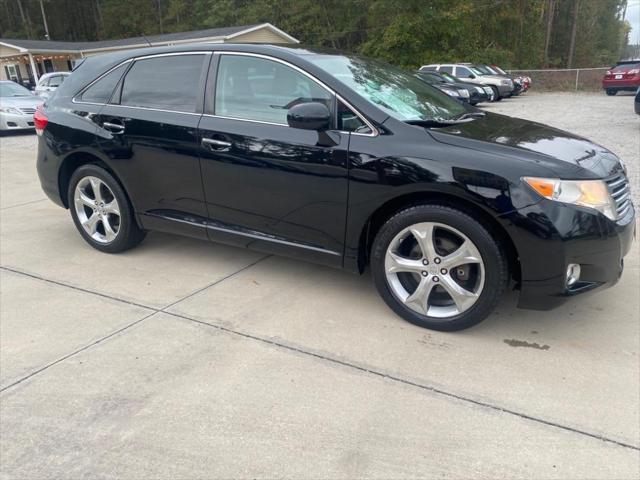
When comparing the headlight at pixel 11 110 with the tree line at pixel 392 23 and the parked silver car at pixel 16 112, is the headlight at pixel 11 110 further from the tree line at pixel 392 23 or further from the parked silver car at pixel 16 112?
the tree line at pixel 392 23

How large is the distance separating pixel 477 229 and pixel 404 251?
52cm

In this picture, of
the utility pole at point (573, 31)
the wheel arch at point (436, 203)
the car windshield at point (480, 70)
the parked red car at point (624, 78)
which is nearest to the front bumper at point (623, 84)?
the parked red car at point (624, 78)

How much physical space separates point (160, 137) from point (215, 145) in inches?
21.4

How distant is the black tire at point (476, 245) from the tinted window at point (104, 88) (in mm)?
2649

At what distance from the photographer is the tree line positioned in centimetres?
3189

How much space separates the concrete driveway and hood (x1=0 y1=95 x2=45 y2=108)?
10959mm

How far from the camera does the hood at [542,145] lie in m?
2.94

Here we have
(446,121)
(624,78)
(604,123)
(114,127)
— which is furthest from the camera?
(624,78)

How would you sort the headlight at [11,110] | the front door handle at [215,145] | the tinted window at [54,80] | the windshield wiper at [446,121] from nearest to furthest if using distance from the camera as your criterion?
the windshield wiper at [446,121]
the front door handle at [215,145]
the headlight at [11,110]
the tinted window at [54,80]

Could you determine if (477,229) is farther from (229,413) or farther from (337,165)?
(229,413)

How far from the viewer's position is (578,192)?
2.87 metres

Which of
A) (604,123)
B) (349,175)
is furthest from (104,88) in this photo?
(604,123)

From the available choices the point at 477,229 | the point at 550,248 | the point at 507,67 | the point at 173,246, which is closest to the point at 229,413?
the point at 477,229

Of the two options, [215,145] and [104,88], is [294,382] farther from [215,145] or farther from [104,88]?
[104,88]
